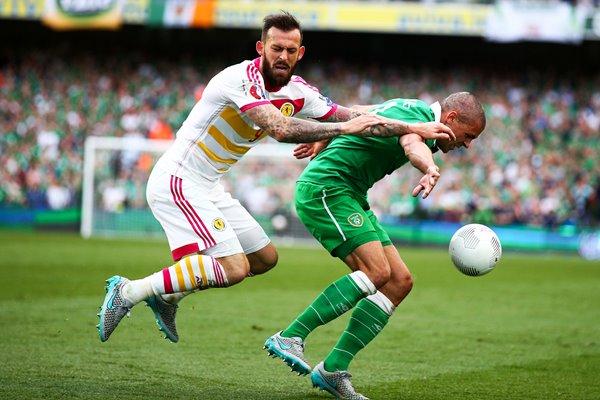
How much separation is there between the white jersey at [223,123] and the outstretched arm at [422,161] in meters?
0.91

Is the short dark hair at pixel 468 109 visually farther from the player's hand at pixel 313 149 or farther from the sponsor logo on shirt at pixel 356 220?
the player's hand at pixel 313 149

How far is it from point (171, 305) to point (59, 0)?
24.3 meters

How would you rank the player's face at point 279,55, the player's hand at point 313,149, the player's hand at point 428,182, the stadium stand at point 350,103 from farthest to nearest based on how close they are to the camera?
the stadium stand at point 350,103 < the player's hand at point 313,149 < the player's face at point 279,55 < the player's hand at point 428,182

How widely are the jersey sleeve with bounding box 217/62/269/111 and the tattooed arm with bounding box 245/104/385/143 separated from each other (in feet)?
0.18

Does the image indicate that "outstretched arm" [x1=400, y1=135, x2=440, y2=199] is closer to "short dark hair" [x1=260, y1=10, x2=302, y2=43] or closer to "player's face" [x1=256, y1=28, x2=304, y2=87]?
"player's face" [x1=256, y1=28, x2=304, y2=87]

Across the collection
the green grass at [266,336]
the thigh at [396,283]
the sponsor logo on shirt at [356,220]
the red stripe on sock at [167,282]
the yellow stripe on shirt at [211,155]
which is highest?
the yellow stripe on shirt at [211,155]

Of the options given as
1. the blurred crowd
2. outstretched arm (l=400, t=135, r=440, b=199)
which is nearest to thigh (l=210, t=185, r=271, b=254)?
outstretched arm (l=400, t=135, r=440, b=199)

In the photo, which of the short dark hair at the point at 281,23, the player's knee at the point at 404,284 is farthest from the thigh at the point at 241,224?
the short dark hair at the point at 281,23

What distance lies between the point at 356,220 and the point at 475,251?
2.90ft

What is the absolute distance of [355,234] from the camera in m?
5.98

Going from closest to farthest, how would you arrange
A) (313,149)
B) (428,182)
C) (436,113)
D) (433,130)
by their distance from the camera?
1. (428,182)
2. (433,130)
3. (436,113)
4. (313,149)

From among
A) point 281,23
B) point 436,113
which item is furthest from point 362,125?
point 281,23

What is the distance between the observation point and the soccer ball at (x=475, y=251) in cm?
620

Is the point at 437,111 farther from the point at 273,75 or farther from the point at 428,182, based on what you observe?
the point at 273,75
